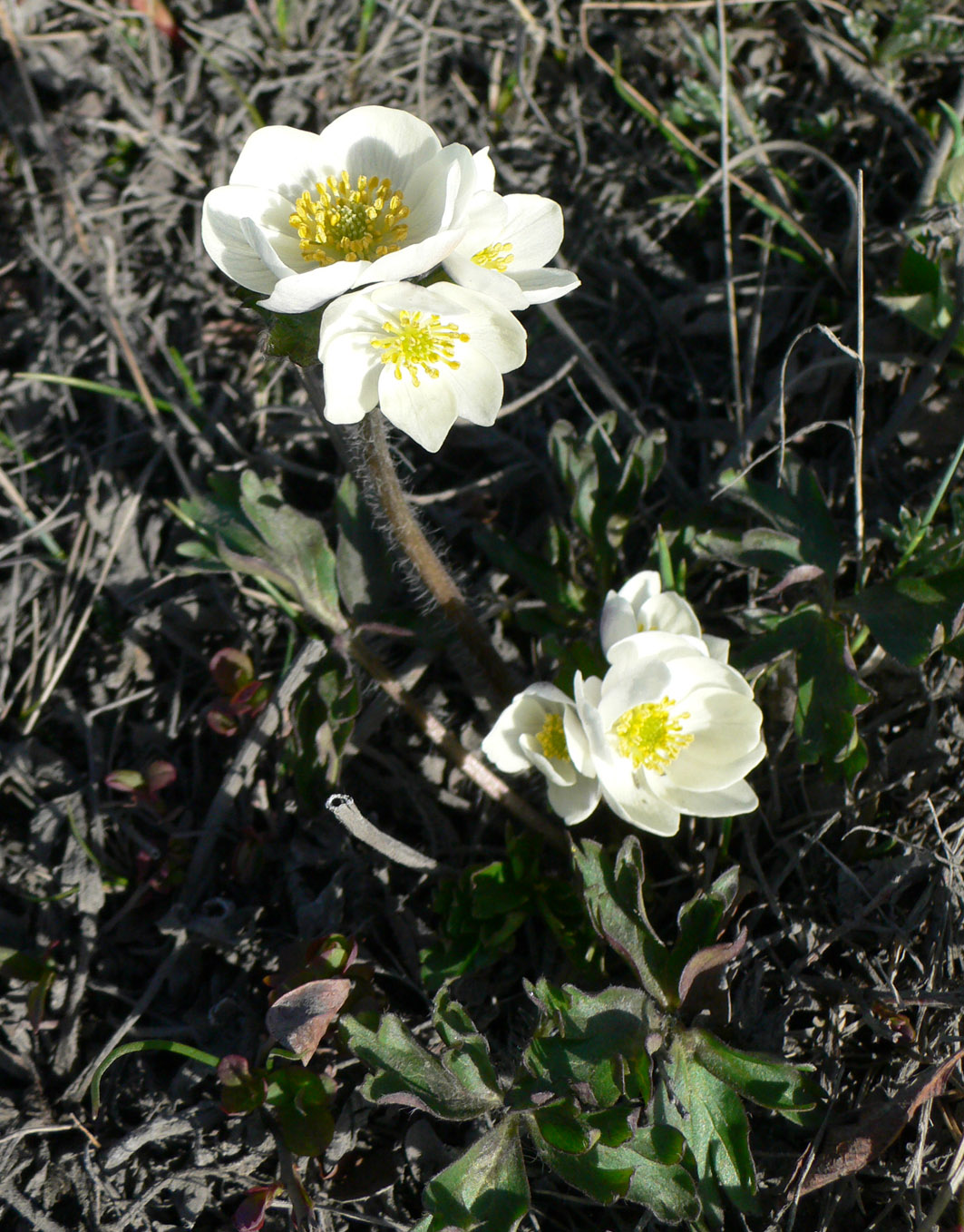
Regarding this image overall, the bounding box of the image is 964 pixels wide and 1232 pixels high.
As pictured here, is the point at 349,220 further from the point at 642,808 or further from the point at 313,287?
the point at 642,808

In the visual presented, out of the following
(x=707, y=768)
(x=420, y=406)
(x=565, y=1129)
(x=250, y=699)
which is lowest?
(x=565, y=1129)

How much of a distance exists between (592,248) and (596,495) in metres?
1.15

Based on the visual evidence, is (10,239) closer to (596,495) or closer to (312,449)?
(312,449)

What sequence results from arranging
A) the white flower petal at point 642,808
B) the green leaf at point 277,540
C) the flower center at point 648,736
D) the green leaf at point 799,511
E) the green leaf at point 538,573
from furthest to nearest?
the green leaf at point 538,573 → the green leaf at point 277,540 → the green leaf at point 799,511 → the flower center at point 648,736 → the white flower petal at point 642,808

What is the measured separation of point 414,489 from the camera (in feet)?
11.4

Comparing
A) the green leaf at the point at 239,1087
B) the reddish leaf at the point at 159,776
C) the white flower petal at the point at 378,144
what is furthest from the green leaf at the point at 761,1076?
the white flower petal at the point at 378,144

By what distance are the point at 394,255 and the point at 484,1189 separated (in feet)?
6.66

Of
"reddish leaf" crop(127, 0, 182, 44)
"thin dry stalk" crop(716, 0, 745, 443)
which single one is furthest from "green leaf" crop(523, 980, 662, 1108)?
"reddish leaf" crop(127, 0, 182, 44)

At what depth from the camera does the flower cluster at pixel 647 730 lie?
227 cm

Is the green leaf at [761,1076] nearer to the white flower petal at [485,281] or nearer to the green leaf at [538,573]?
the green leaf at [538,573]

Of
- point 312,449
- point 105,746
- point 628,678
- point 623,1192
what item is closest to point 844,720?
point 628,678

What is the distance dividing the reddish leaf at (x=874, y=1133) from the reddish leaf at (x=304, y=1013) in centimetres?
116

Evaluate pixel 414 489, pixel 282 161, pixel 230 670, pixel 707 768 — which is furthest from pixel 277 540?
pixel 707 768

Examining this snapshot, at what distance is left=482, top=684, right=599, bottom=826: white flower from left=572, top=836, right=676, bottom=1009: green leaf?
12 centimetres
